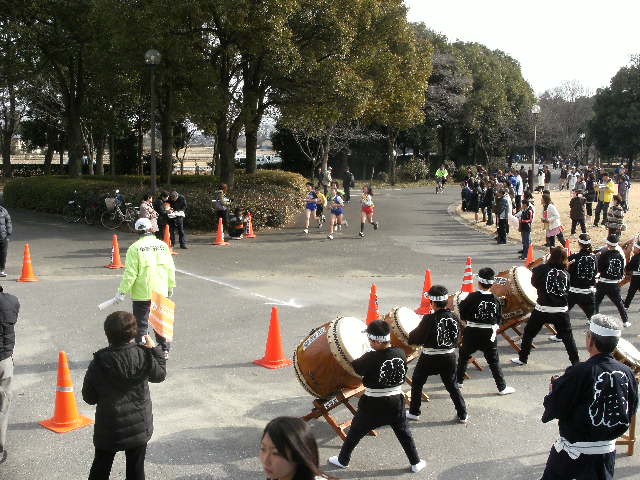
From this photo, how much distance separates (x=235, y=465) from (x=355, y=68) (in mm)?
19773

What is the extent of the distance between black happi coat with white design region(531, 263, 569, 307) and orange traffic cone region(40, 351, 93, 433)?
5.62 metres

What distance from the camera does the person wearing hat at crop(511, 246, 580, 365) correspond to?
26.9ft

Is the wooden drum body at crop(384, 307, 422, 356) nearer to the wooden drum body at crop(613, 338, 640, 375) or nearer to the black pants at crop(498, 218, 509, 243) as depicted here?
the wooden drum body at crop(613, 338, 640, 375)

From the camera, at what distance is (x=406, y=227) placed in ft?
76.1

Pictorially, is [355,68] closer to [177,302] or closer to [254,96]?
[254,96]

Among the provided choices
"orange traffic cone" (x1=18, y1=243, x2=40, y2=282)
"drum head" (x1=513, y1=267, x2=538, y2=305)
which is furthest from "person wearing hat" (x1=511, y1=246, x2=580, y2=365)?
"orange traffic cone" (x1=18, y1=243, x2=40, y2=282)

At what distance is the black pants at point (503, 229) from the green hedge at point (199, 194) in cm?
723

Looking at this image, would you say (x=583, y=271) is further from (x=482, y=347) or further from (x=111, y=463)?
(x=111, y=463)

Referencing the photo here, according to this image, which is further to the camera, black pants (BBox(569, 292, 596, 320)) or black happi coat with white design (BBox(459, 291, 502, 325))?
black pants (BBox(569, 292, 596, 320))

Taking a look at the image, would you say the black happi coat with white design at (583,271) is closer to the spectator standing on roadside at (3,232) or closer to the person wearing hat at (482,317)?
the person wearing hat at (482,317)

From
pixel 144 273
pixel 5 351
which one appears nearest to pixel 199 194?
pixel 144 273

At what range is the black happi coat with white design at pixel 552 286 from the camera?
26.9ft

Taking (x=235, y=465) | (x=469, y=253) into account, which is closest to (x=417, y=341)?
(x=235, y=465)

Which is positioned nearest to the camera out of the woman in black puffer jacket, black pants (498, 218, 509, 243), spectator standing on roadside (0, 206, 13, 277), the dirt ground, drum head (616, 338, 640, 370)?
the woman in black puffer jacket
